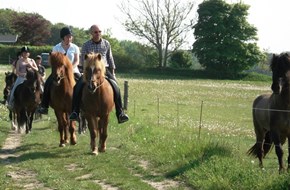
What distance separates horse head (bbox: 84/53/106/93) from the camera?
36.1 feet

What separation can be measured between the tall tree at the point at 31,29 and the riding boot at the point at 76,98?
7951 centimetres

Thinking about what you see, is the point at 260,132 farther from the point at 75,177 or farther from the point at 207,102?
the point at 207,102

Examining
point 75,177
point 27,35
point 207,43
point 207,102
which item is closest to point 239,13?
point 207,43

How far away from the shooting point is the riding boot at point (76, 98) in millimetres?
11695

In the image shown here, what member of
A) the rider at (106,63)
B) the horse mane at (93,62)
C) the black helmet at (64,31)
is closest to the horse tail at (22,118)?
the black helmet at (64,31)

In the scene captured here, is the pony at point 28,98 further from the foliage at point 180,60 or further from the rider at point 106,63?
the foliage at point 180,60

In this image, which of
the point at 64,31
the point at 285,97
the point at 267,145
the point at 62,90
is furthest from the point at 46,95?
the point at 285,97

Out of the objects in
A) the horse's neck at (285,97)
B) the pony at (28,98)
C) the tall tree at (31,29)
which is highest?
the tall tree at (31,29)

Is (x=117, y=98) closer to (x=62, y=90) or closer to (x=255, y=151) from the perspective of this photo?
(x=62, y=90)

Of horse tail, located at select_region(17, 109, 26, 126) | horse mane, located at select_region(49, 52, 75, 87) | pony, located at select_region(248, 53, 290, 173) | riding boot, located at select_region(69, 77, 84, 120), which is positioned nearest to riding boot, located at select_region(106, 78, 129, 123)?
riding boot, located at select_region(69, 77, 84, 120)

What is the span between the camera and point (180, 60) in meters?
81.1

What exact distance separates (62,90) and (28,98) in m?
2.91

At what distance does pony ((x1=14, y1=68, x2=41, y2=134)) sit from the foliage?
65282mm

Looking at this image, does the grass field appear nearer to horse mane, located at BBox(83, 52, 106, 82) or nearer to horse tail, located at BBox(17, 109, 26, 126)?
horse tail, located at BBox(17, 109, 26, 126)
